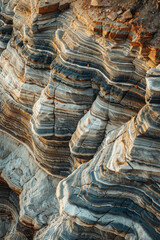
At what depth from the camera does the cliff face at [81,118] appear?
5.98 meters

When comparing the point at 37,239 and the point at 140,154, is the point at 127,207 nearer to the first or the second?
the point at 140,154

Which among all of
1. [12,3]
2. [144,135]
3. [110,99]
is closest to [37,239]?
[110,99]

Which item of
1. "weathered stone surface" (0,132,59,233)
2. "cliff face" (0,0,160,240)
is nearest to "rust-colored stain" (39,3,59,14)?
"cliff face" (0,0,160,240)

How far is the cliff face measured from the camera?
598cm

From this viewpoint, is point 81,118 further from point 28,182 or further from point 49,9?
point 28,182

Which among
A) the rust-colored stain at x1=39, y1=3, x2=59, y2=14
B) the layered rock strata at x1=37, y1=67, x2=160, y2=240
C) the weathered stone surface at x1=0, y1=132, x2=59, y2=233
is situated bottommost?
the weathered stone surface at x1=0, y1=132, x2=59, y2=233

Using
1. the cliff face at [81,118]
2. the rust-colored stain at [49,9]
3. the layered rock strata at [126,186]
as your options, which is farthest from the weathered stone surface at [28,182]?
the rust-colored stain at [49,9]

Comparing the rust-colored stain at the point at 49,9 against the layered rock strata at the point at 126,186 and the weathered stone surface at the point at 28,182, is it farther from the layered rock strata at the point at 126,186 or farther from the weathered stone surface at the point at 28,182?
the weathered stone surface at the point at 28,182

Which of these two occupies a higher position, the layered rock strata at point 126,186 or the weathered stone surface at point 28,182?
the layered rock strata at point 126,186

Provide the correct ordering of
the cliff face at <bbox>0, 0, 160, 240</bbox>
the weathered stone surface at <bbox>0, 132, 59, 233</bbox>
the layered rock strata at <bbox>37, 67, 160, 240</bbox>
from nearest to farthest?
the layered rock strata at <bbox>37, 67, 160, 240</bbox> < the cliff face at <bbox>0, 0, 160, 240</bbox> < the weathered stone surface at <bbox>0, 132, 59, 233</bbox>

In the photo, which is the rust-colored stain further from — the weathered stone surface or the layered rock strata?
the weathered stone surface

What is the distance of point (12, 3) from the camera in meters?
11.6

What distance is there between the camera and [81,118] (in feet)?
28.2

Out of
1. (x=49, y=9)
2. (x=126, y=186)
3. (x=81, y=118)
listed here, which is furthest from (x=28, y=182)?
(x=49, y=9)
